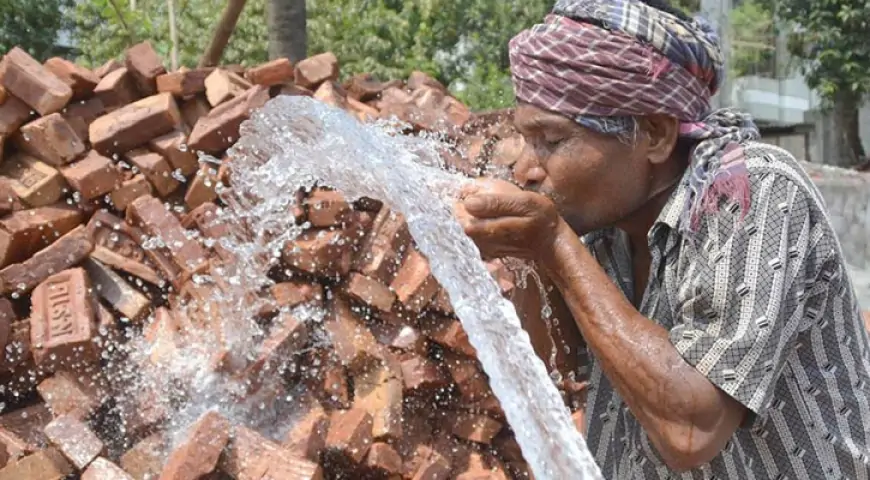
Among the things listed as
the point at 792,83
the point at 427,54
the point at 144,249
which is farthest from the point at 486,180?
the point at 792,83

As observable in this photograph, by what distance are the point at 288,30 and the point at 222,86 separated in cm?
144

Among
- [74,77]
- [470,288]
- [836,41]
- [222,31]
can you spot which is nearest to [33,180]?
[74,77]

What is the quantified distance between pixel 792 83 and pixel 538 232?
1085 inches

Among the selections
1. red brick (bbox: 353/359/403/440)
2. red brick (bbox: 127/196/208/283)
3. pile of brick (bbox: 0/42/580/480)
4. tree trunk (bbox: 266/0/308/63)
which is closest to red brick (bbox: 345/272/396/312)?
pile of brick (bbox: 0/42/580/480)

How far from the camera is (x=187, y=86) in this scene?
3566mm

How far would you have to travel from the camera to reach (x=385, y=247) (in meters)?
3.26

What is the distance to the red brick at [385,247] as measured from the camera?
3.22 meters

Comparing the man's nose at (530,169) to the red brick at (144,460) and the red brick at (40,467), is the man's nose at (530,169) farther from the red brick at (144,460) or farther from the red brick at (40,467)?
the red brick at (40,467)

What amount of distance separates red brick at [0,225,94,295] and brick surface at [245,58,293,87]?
35.5 inches

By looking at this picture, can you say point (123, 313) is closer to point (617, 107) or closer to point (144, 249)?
point (144, 249)

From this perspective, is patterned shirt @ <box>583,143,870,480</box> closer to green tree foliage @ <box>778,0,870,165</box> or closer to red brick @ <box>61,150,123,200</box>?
red brick @ <box>61,150,123,200</box>

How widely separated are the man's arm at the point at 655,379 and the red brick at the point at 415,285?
5.60ft

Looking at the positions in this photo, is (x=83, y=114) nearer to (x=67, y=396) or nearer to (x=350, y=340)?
(x=67, y=396)

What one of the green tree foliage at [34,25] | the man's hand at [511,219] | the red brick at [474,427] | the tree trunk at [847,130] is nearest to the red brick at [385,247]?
the red brick at [474,427]
